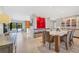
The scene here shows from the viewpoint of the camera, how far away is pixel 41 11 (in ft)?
6.64

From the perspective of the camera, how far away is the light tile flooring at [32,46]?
6.52 feet

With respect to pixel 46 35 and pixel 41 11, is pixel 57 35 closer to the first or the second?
pixel 46 35

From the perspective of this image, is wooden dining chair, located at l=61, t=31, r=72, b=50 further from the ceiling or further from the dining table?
the ceiling

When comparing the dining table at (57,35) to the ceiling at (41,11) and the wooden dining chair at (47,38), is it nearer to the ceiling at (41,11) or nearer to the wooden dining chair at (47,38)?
the wooden dining chair at (47,38)

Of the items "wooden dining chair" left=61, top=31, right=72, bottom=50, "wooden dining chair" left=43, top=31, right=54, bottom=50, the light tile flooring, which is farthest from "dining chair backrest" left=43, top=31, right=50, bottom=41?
"wooden dining chair" left=61, top=31, right=72, bottom=50

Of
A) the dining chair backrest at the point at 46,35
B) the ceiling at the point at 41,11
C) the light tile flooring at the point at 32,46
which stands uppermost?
the ceiling at the point at 41,11

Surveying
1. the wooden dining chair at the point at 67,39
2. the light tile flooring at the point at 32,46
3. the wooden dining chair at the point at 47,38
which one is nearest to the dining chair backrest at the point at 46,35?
the wooden dining chair at the point at 47,38

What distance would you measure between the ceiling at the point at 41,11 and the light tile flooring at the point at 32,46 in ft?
1.18
